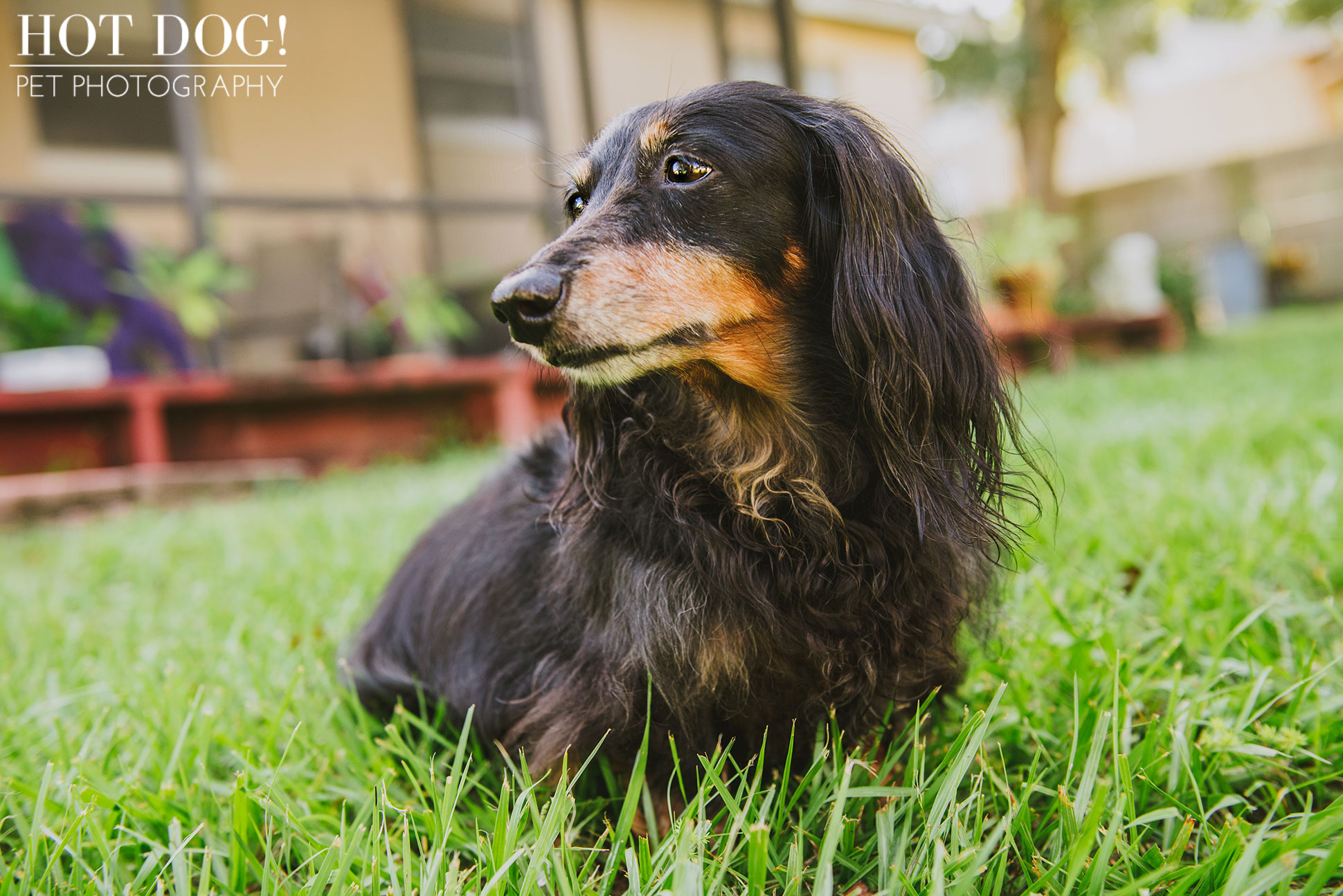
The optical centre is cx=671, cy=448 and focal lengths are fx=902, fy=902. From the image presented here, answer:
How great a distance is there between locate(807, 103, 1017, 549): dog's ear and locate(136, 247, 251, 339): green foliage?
17.2 feet

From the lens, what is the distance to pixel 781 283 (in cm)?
158

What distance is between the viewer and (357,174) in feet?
26.8

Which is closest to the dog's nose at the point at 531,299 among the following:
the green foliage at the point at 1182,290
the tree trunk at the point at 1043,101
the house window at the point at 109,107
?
the house window at the point at 109,107

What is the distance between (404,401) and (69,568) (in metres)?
3.04

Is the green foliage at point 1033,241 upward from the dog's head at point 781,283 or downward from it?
upward

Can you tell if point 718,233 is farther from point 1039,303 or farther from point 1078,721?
point 1039,303

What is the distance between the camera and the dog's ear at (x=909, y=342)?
4.84ft

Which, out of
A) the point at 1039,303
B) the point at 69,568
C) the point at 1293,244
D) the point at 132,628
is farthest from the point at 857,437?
the point at 1293,244

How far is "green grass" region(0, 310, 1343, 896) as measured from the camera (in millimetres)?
1151

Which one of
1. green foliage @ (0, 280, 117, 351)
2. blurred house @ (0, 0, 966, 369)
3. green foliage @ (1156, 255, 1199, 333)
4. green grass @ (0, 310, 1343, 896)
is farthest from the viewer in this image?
green foliage @ (1156, 255, 1199, 333)

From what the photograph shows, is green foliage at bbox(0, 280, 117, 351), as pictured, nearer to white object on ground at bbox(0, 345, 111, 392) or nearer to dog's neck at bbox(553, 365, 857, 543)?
white object on ground at bbox(0, 345, 111, 392)

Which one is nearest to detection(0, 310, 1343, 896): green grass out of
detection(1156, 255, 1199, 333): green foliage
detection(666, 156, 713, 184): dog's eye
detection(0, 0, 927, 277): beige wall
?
detection(666, 156, 713, 184): dog's eye

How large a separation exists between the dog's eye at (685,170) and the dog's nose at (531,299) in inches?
13.3

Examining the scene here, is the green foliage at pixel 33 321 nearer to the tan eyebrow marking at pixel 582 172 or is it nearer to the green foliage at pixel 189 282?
the green foliage at pixel 189 282
